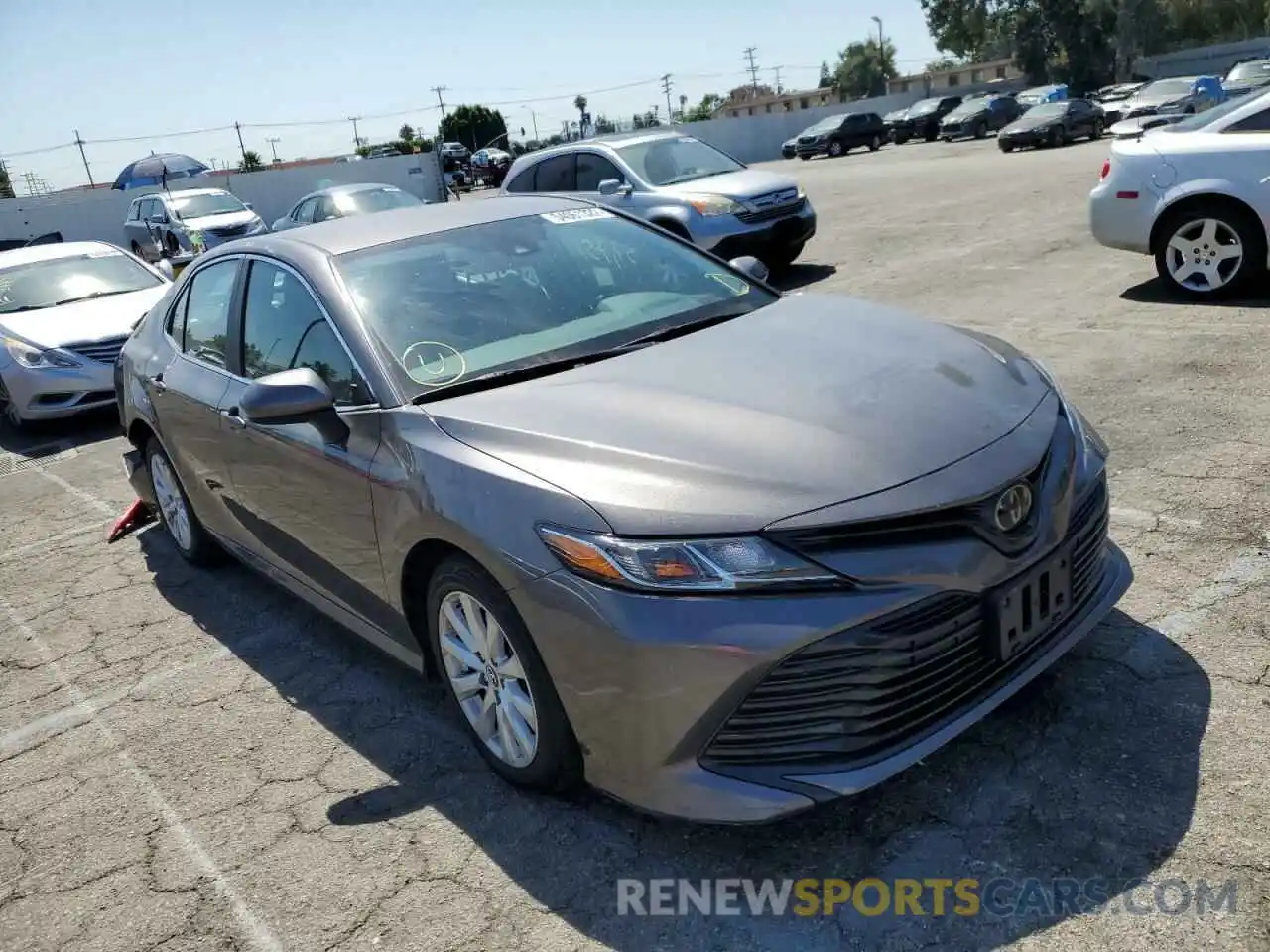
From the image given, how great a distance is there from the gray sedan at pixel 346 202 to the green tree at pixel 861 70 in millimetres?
93997

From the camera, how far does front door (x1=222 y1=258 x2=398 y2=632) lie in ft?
11.2

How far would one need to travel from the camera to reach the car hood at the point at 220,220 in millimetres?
18438

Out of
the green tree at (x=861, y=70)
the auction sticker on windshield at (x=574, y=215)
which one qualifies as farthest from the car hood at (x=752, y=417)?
the green tree at (x=861, y=70)

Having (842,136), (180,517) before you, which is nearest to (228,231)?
(180,517)

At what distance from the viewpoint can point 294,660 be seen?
14.0 ft

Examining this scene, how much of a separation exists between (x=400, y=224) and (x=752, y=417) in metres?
1.92

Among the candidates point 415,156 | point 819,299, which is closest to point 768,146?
point 415,156

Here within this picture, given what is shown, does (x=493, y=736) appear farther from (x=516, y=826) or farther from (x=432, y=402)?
(x=432, y=402)

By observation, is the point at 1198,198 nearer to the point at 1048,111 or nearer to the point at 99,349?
the point at 99,349

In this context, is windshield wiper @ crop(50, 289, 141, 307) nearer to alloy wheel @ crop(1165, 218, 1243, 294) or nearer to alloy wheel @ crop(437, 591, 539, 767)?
alloy wheel @ crop(437, 591, 539, 767)

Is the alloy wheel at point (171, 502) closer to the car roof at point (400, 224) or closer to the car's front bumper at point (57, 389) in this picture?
the car roof at point (400, 224)

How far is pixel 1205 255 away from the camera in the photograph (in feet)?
24.7

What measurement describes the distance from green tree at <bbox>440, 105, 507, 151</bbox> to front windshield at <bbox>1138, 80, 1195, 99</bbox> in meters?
55.8

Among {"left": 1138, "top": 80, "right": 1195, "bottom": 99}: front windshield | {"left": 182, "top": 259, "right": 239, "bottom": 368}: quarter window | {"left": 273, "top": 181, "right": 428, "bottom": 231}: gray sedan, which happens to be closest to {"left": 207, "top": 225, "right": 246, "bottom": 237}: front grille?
{"left": 273, "top": 181, "right": 428, "bottom": 231}: gray sedan
